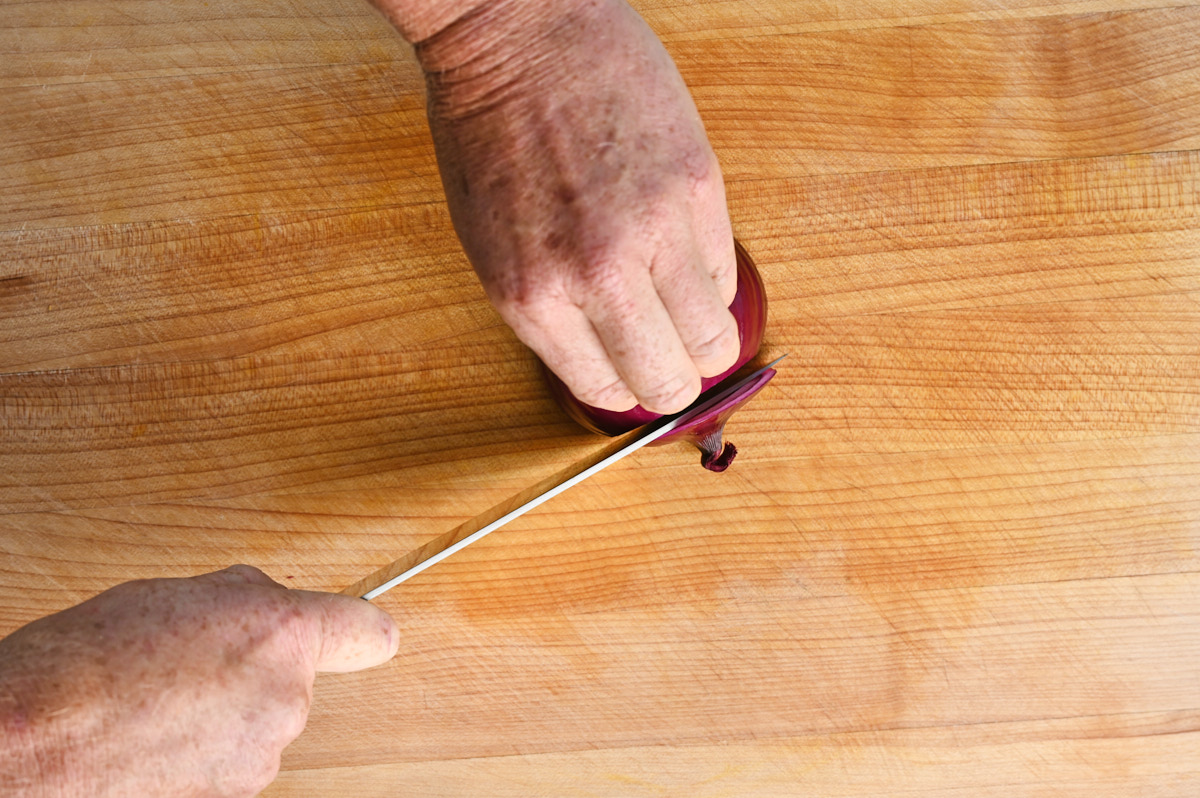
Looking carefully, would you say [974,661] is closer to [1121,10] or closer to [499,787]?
[499,787]

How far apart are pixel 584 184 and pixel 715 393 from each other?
30 centimetres

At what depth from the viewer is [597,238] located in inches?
24.8

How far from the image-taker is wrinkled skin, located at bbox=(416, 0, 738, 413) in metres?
0.64

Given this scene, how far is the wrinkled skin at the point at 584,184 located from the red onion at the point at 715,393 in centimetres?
14

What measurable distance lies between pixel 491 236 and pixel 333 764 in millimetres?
678

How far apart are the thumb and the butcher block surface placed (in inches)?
8.1

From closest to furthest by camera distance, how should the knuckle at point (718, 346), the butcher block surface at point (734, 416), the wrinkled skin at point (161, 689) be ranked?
the wrinkled skin at point (161, 689) → the knuckle at point (718, 346) → the butcher block surface at point (734, 416)

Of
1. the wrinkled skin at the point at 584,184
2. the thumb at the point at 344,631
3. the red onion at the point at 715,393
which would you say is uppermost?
the wrinkled skin at the point at 584,184

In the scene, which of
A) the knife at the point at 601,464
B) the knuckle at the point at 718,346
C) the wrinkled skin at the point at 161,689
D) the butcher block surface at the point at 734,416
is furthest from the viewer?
the butcher block surface at the point at 734,416

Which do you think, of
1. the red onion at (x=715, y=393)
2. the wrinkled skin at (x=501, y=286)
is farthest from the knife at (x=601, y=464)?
the wrinkled skin at (x=501, y=286)

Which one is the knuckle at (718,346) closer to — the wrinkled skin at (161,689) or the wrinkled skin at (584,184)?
the wrinkled skin at (584,184)

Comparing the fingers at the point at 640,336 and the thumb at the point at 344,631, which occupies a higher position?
the fingers at the point at 640,336

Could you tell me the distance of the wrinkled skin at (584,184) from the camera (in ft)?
2.09

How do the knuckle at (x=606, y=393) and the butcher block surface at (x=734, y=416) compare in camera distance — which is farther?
the butcher block surface at (x=734, y=416)
